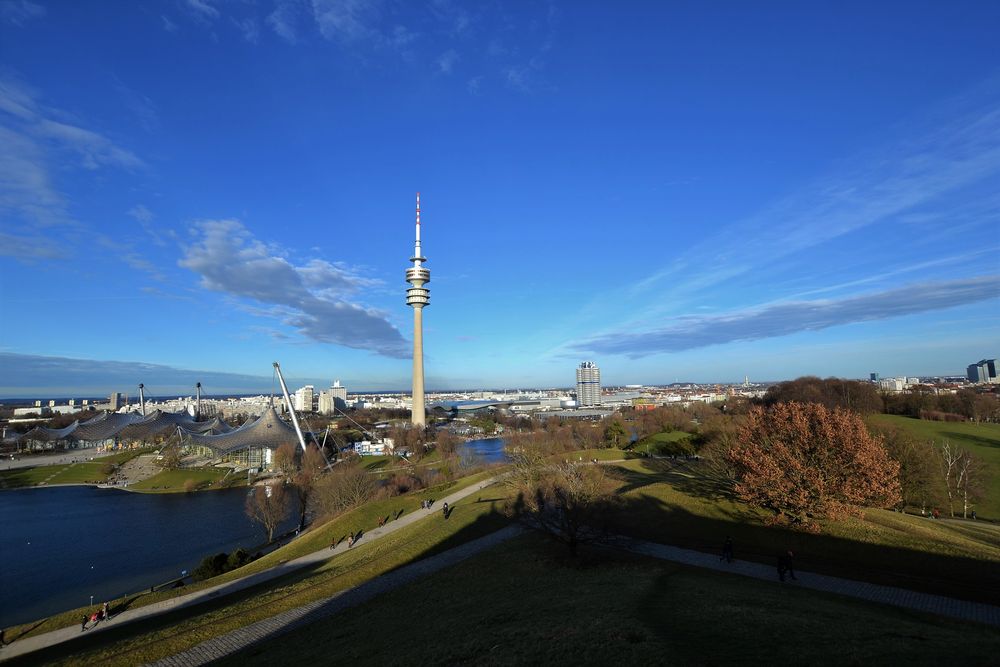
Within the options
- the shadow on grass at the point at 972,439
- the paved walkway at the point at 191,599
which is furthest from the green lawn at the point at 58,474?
the shadow on grass at the point at 972,439

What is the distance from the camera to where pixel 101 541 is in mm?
30047

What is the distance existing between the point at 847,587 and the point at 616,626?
8.22m

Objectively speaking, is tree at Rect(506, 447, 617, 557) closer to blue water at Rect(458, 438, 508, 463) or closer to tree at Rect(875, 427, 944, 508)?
tree at Rect(875, 427, 944, 508)

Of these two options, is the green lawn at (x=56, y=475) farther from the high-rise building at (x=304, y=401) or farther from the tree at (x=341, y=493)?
the high-rise building at (x=304, y=401)

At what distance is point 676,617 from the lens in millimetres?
9211

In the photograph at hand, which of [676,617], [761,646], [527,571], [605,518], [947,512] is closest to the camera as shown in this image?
[761,646]

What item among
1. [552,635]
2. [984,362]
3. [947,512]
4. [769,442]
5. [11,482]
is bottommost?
[11,482]

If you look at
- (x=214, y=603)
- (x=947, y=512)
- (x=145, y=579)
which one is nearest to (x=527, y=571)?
(x=214, y=603)

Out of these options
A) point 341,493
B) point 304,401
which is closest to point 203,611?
point 341,493

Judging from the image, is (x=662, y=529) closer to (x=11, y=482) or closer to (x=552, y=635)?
(x=552, y=635)

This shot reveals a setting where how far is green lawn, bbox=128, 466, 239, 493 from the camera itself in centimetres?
4822

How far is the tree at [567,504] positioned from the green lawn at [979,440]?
19587 mm

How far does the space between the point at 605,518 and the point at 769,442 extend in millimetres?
7363

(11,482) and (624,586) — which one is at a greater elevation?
(624,586)
